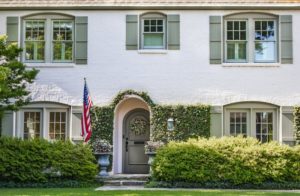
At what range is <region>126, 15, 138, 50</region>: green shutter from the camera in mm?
16875

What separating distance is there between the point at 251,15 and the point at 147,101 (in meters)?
4.40

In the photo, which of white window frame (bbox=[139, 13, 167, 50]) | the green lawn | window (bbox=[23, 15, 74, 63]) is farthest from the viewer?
window (bbox=[23, 15, 74, 63])

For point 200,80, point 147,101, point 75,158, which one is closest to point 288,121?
point 200,80

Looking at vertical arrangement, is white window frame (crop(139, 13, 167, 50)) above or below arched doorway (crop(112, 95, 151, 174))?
above

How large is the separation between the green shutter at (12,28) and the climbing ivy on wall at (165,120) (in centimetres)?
364

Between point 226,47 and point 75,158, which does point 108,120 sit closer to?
point 75,158

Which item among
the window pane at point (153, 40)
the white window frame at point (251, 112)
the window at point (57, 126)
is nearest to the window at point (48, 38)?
the window at point (57, 126)

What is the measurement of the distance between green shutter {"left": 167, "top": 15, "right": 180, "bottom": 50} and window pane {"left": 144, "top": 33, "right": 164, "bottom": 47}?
1.15 feet

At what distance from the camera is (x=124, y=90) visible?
16.7 metres

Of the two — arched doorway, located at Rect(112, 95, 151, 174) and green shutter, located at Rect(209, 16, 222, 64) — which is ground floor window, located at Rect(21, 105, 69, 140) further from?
green shutter, located at Rect(209, 16, 222, 64)

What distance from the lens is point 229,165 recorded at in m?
14.6

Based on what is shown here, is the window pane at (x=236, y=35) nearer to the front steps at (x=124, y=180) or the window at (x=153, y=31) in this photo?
the window at (x=153, y=31)

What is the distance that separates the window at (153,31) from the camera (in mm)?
17016

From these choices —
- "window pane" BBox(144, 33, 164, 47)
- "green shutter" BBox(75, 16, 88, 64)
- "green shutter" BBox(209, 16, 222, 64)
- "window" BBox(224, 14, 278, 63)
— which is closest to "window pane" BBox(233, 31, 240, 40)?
"window" BBox(224, 14, 278, 63)
